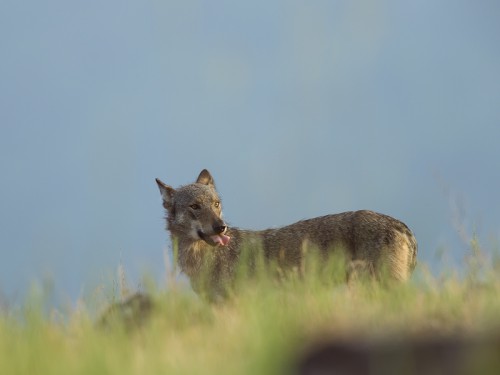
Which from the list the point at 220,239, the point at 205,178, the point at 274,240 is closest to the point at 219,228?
the point at 220,239

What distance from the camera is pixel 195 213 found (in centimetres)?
1178

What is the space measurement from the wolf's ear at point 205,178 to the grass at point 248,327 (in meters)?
4.27

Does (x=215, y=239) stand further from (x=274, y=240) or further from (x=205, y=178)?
(x=205, y=178)

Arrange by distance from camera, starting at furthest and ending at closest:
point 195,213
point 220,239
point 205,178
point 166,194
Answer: point 205,178 < point 166,194 < point 195,213 < point 220,239

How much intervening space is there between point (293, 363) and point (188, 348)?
2.04 m

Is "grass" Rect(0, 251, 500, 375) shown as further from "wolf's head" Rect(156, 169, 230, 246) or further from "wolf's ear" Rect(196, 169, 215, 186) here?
"wolf's ear" Rect(196, 169, 215, 186)

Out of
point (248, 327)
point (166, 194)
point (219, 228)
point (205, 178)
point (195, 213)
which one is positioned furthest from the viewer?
point (205, 178)

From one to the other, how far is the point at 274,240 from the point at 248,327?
6.16 m

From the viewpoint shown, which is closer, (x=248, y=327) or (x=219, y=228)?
(x=248, y=327)

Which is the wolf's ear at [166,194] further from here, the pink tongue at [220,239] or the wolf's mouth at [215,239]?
the pink tongue at [220,239]

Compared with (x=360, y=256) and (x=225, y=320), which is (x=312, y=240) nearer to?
(x=360, y=256)

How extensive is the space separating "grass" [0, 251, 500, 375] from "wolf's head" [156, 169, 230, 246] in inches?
119

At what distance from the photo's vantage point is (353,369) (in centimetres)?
368

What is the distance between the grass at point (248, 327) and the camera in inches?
204
